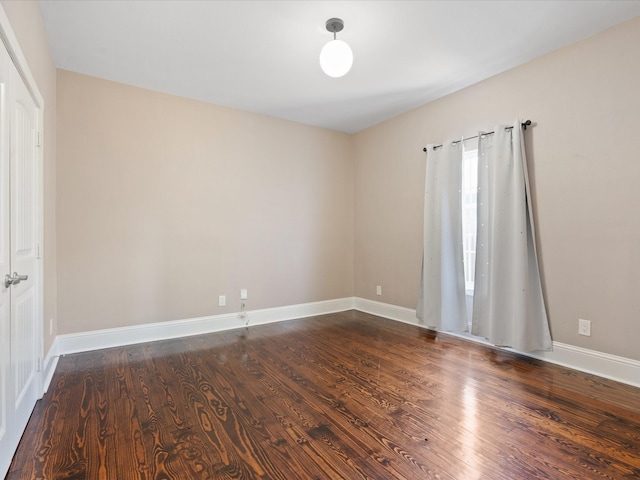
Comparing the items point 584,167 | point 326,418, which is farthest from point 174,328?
point 584,167

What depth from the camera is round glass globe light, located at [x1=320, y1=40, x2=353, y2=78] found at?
7.73ft

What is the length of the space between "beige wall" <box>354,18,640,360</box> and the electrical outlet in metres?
0.03

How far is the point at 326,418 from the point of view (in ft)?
6.51

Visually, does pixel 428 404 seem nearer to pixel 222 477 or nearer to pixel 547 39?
pixel 222 477

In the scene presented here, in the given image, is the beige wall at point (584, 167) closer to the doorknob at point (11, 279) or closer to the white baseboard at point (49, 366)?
the doorknob at point (11, 279)

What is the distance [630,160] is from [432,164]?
68.4 inches

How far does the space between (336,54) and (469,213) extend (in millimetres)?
2236

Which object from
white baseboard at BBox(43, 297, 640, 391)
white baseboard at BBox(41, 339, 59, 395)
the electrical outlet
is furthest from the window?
white baseboard at BBox(41, 339, 59, 395)

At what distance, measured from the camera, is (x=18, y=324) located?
1.78 m

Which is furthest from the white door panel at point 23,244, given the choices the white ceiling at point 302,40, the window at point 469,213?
the window at point 469,213

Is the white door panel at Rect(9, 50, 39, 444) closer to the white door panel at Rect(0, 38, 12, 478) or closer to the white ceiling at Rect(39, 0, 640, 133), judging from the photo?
the white door panel at Rect(0, 38, 12, 478)

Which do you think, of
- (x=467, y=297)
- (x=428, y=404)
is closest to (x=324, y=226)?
(x=467, y=297)

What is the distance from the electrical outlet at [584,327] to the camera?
8.79 feet

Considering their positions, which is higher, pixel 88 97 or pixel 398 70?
pixel 398 70
